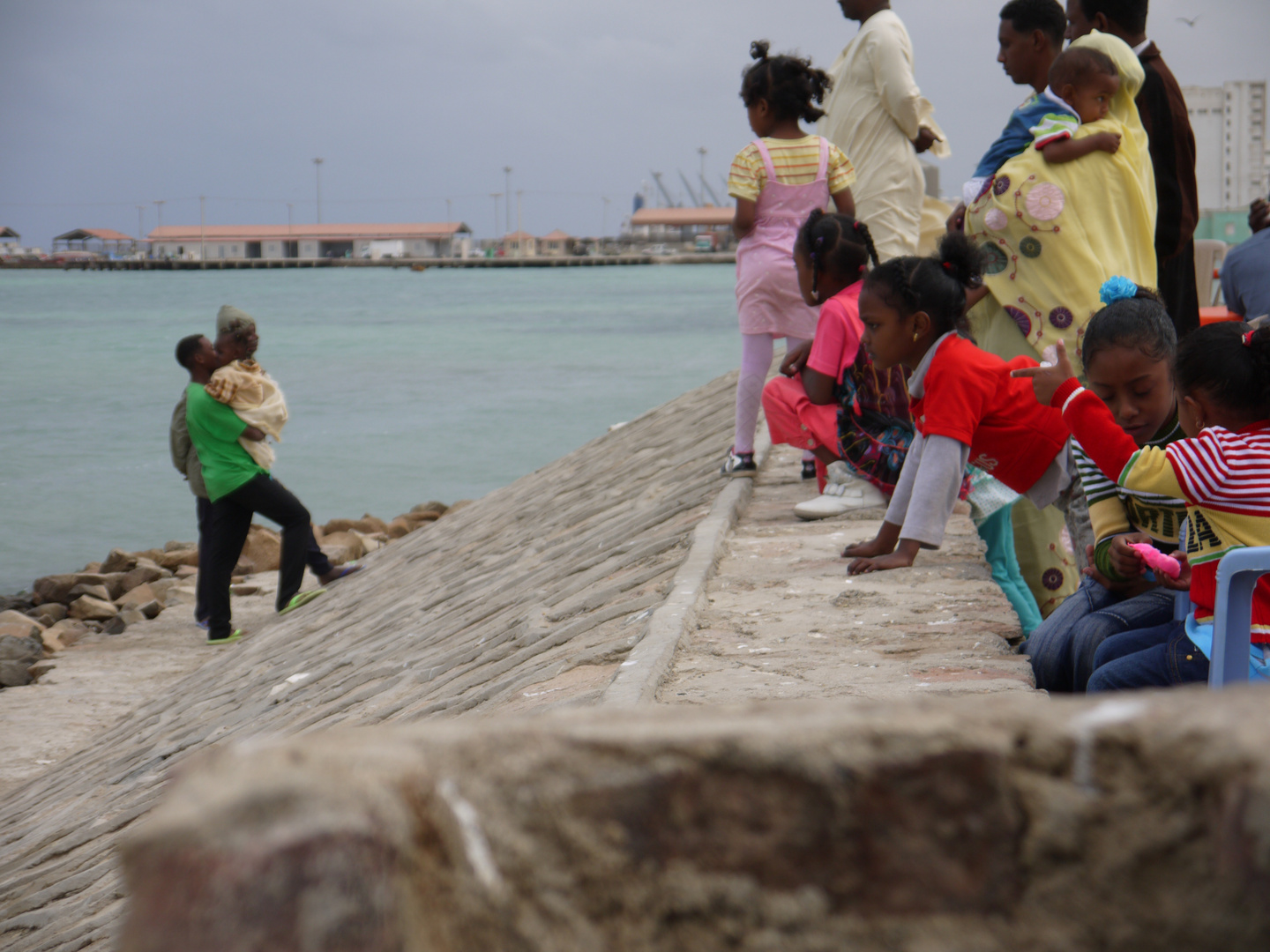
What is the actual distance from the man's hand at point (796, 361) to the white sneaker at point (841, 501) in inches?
19.0

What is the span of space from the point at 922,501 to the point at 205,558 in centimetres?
528

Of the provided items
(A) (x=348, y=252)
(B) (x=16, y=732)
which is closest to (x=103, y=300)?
(A) (x=348, y=252)

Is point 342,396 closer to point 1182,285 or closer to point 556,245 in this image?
point 1182,285

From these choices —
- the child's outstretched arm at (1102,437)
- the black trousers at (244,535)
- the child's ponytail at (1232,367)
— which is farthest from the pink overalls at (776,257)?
the black trousers at (244,535)

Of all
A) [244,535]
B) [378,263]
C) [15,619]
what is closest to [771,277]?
[244,535]

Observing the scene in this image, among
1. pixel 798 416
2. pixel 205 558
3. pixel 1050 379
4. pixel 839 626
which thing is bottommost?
pixel 205 558

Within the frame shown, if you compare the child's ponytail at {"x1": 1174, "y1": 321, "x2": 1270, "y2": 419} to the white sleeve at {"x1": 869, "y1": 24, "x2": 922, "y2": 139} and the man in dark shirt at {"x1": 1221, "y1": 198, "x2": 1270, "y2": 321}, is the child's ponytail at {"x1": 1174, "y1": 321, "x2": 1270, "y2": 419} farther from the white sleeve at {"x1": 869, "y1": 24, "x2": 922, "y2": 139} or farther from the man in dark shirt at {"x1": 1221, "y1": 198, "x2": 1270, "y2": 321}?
the white sleeve at {"x1": 869, "y1": 24, "x2": 922, "y2": 139}

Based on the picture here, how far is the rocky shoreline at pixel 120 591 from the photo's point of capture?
339 inches

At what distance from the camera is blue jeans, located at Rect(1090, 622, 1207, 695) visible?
2.62 meters

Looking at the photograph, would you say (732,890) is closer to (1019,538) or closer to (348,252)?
(1019,538)

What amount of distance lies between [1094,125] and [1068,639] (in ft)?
6.38

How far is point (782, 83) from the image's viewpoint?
517cm

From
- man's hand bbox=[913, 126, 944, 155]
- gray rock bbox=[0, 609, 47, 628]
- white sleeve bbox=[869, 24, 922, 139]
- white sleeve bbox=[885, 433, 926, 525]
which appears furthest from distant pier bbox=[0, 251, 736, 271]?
white sleeve bbox=[885, 433, 926, 525]

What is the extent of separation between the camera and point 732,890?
1.06 m
